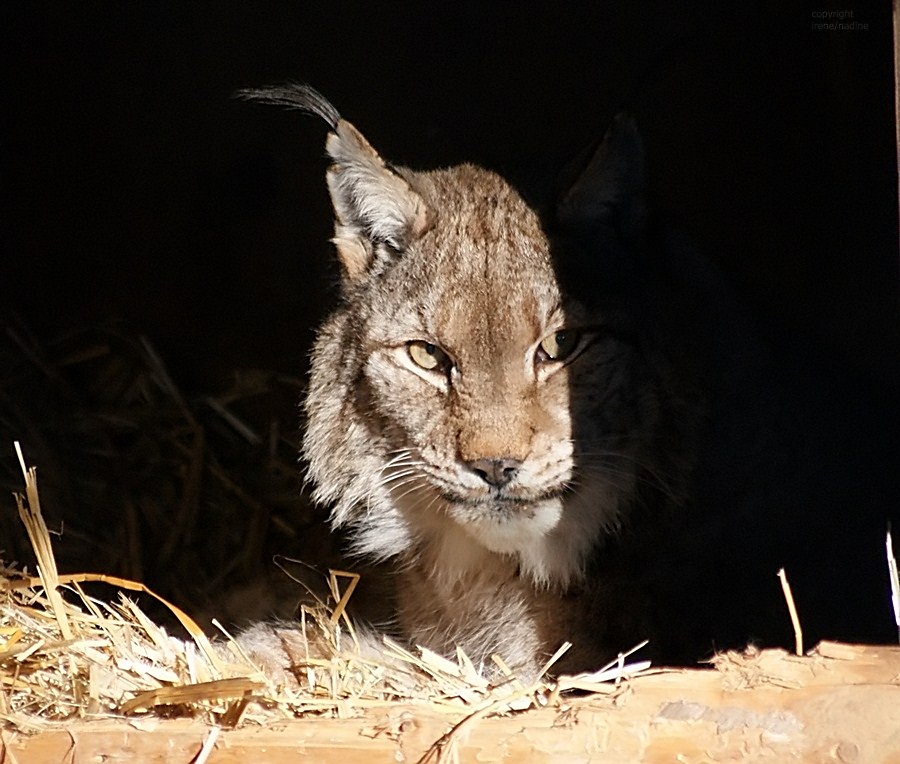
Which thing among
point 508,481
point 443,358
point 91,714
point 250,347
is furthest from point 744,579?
point 250,347

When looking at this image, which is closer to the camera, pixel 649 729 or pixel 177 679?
pixel 649 729

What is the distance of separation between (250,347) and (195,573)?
0.93 m

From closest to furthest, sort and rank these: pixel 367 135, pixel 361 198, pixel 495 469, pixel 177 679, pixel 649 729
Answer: pixel 649 729, pixel 177 679, pixel 495 469, pixel 361 198, pixel 367 135

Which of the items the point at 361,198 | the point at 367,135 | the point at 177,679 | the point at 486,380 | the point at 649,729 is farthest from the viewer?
the point at 367,135

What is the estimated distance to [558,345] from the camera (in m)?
2.79

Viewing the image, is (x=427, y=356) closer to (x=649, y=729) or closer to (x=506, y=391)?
(x=506, y=391)

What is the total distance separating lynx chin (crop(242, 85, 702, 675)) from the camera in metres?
2.73

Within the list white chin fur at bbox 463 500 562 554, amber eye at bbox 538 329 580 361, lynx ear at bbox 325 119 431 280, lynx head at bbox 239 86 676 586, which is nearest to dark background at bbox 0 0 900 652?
lynx ear at bbox 325 119 431 280

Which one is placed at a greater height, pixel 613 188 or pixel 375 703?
pixel 613 188

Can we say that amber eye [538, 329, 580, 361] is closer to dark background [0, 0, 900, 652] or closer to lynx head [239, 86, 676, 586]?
lynx head [239, 86, 676, 586]

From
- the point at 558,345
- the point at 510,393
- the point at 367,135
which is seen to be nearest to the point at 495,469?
the point at 510,393

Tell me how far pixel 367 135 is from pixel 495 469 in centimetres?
206

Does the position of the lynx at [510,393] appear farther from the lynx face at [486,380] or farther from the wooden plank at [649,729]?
the wooden plank at [649,729]

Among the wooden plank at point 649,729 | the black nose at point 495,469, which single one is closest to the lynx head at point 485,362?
the black nose at point 495,469
